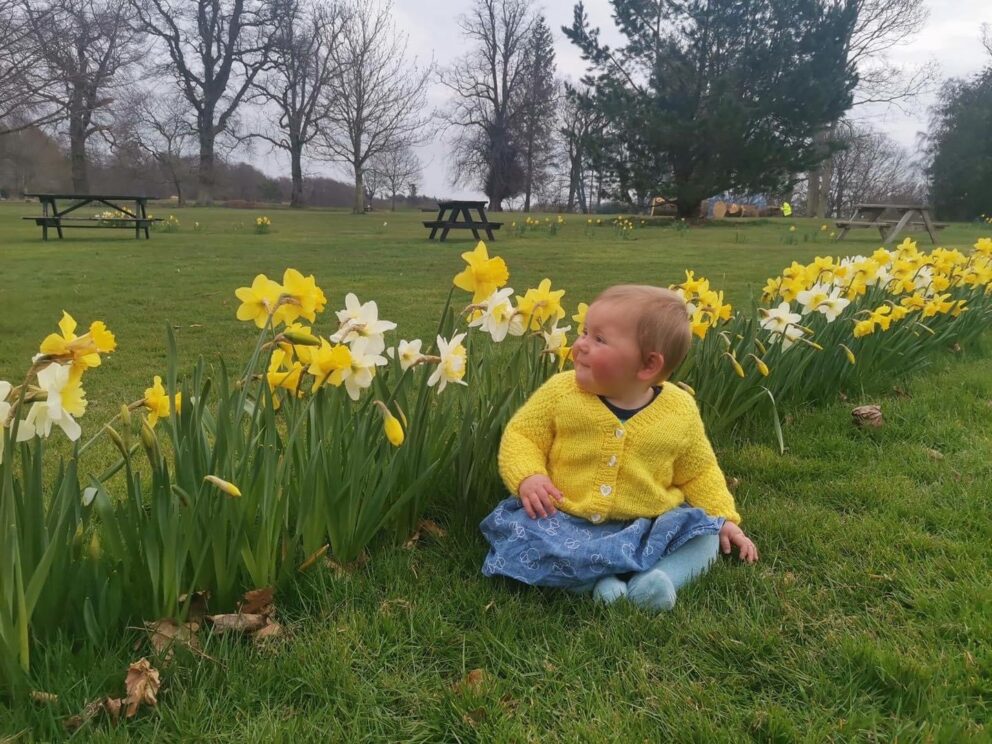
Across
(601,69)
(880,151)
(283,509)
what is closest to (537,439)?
(283,509)

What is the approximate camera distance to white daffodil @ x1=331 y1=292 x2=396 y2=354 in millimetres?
1789

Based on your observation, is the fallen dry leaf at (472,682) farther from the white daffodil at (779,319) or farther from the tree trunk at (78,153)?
the tree trunk at (78,153)

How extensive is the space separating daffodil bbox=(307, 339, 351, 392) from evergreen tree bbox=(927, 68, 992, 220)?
30635mm

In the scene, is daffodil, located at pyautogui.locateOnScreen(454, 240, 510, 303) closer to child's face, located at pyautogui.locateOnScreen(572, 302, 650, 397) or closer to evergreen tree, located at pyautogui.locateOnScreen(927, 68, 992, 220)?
child's face, located at pyautogui.locateOnScreen(572, 302, 650, 397)

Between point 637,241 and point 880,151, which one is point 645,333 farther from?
point 880,151

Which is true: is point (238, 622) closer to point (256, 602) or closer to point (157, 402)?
point (256, 602)

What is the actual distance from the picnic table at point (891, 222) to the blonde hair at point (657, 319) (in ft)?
47.6

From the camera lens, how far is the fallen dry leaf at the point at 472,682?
1.55 meters

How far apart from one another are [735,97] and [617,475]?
21260 millimetres

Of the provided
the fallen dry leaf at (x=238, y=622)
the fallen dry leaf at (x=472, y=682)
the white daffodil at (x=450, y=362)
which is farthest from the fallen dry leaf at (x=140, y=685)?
the white daffodil at (x=450, y=362)

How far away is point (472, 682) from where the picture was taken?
62.6 inches

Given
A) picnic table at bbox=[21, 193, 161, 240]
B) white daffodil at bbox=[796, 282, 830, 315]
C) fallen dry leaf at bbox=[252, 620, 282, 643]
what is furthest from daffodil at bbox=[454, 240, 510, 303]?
picnic table at bbox=[21, 193, 161, 240]

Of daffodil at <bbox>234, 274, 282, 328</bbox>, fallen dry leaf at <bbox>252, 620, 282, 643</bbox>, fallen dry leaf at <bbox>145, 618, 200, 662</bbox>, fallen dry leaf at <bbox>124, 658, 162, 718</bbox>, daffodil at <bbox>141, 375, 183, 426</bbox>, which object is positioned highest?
daffodil at <bbox>234, 274, 282, 328</bbox>

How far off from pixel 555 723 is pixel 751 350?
2075 millimetres
